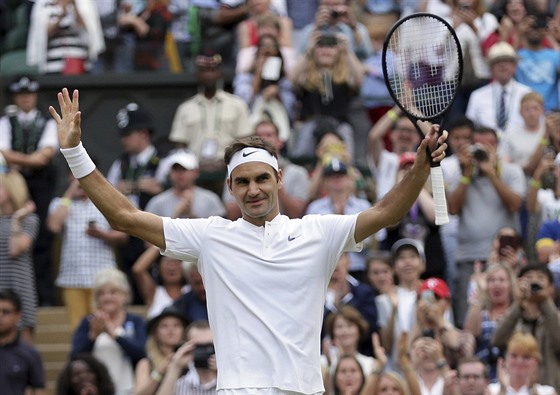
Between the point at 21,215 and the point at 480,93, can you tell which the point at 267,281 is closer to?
the point at 21,215

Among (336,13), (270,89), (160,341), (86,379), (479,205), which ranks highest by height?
(336,13)

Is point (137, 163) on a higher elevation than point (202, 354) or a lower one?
higher

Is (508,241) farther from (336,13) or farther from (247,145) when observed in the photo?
(247,145)

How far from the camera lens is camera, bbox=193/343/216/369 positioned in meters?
11.7

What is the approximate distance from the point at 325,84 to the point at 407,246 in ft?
11.3

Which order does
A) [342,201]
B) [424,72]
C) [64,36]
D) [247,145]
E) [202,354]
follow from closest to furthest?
[247,145]
[424,72]
[202,354]
[342,201]
[64,36]

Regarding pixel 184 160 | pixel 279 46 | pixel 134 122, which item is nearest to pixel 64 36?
pixel 134 122

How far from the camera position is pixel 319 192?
49.6 ft

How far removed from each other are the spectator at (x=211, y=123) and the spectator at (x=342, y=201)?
73.0 inches

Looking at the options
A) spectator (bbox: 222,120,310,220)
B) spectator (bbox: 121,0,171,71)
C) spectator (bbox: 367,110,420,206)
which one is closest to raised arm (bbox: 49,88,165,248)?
spectator (bbox: 222,120,310,220)

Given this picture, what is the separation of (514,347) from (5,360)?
405cm

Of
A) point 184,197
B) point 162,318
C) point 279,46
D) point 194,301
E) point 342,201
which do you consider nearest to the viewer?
point 162,318

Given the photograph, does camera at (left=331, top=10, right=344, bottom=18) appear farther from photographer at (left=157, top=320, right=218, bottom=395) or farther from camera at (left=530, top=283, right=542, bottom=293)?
photographer at (left=157, top=320, right=218, bottom=395)

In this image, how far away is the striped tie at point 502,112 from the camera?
16422 millimetres
